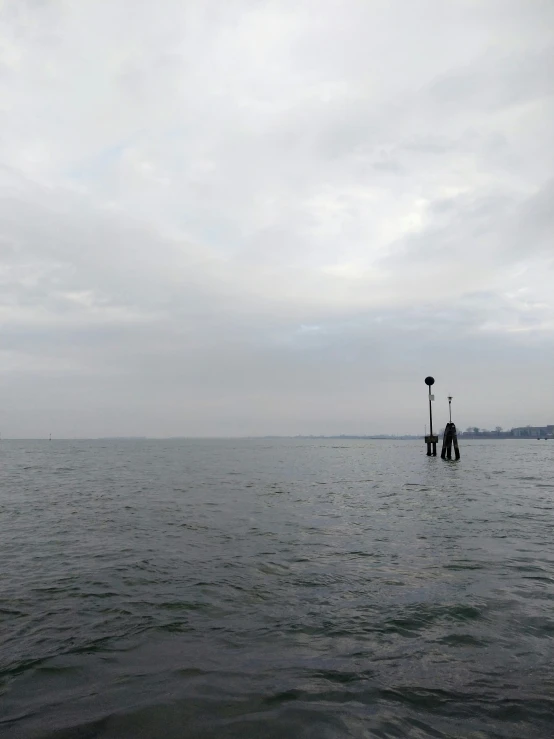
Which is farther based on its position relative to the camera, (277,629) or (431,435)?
(431,435)

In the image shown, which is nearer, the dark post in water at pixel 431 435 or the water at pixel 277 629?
the water at pixel 277 629

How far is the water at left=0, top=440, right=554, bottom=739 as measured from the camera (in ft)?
16.9

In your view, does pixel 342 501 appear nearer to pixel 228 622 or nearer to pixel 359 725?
pixel 228 622

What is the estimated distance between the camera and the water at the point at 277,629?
5.16 m

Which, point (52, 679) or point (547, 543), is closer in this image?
point (52, 679)

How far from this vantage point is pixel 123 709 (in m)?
5.25

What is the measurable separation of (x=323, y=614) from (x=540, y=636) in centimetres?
333

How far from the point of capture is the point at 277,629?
7.56m

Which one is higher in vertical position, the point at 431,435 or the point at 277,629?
the point at 431,435

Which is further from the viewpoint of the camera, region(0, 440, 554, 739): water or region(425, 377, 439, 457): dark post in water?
region(425, 377, 439, 457): dark post in water

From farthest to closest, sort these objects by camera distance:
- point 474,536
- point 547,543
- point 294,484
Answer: point 294,484, point 474,536, point 547,543

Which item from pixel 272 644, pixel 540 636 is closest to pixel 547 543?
pixel 540 636

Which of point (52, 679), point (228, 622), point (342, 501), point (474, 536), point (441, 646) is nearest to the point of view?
point (52, 679)

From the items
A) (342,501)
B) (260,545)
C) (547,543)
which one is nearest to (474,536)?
(547,543)
